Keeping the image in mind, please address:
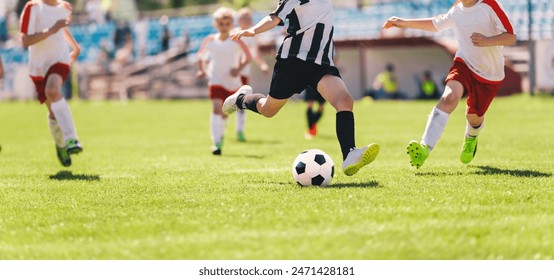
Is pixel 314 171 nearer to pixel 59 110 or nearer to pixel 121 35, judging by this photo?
pixel 59 110

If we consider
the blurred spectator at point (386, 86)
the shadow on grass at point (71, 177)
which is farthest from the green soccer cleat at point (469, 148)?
the blurred spectator at point (386, 86)

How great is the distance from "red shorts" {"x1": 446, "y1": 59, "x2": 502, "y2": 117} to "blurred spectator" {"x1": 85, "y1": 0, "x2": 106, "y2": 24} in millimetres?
36143

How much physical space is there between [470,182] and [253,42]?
27.2 feet

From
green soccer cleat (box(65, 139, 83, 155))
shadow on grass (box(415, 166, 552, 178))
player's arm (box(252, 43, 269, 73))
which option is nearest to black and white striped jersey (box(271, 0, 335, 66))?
shadow on grass (box(415, 166, 552, 178))

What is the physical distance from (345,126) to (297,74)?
27.1 inches

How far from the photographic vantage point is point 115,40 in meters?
39.5

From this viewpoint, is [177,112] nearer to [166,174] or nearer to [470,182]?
[166,174]

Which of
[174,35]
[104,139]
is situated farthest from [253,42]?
[174,35]

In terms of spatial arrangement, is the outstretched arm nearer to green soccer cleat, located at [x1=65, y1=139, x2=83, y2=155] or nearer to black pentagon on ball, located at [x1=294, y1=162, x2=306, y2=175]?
black pentagon on ball, located at [x1=294, y1=162, x2=306, y2=175]

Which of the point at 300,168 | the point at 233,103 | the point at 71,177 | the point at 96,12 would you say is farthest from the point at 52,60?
the point at 96,12

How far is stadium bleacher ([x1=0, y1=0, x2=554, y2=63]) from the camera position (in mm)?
26656

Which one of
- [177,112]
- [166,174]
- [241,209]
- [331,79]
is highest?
[331,79]

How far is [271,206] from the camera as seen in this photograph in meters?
5.66
